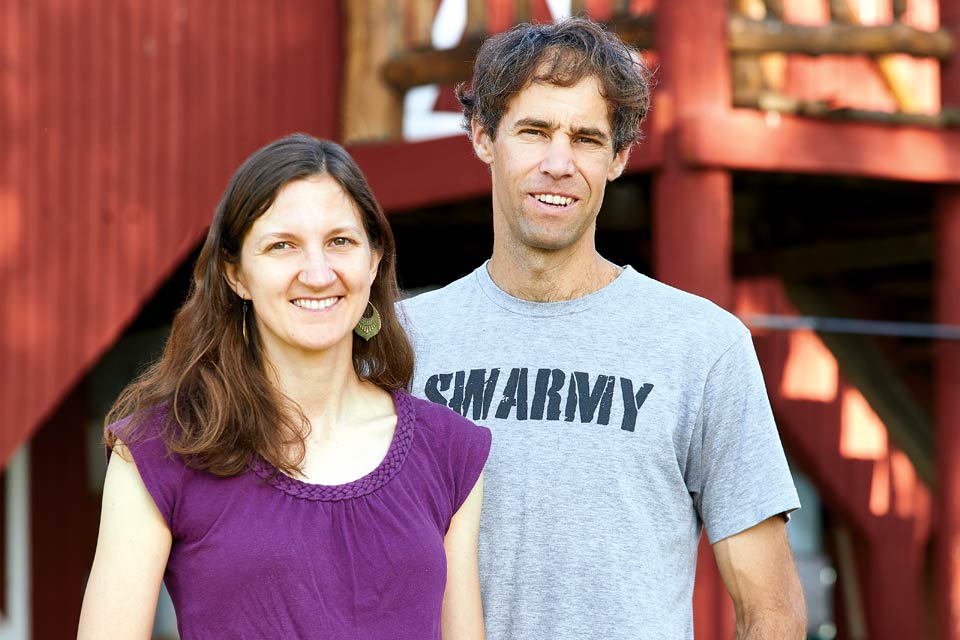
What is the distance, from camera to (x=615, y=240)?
909 centimetres

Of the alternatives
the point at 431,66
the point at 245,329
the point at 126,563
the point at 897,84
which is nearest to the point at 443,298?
the point at 245,329

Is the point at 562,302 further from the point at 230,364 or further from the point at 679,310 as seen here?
the point at 230,364

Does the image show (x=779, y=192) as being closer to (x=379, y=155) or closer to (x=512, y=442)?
(x=379, y=155)

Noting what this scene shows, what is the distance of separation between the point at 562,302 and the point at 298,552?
920 millimetres

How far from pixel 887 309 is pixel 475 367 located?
23.2 feet

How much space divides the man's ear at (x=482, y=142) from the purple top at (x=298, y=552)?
2.92 ft

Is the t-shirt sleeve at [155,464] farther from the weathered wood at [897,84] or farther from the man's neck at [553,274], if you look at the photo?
the weathered wood at [897,84]

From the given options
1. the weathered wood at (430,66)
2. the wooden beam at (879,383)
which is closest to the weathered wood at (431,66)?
the weathered wood at (430,66)

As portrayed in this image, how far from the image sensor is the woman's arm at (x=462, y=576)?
2.61 metres

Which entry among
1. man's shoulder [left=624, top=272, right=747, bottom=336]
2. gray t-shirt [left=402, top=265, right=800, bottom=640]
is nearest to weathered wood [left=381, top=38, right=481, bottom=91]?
man's shoulder [left=624, top=272, right=747, bottom=336]

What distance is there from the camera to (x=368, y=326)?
2727mm

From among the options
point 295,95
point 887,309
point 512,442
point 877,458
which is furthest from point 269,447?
point 887,309

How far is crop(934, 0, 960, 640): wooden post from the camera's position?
21.4ft

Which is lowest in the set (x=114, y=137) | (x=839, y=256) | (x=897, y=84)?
(x=839, y=256)
